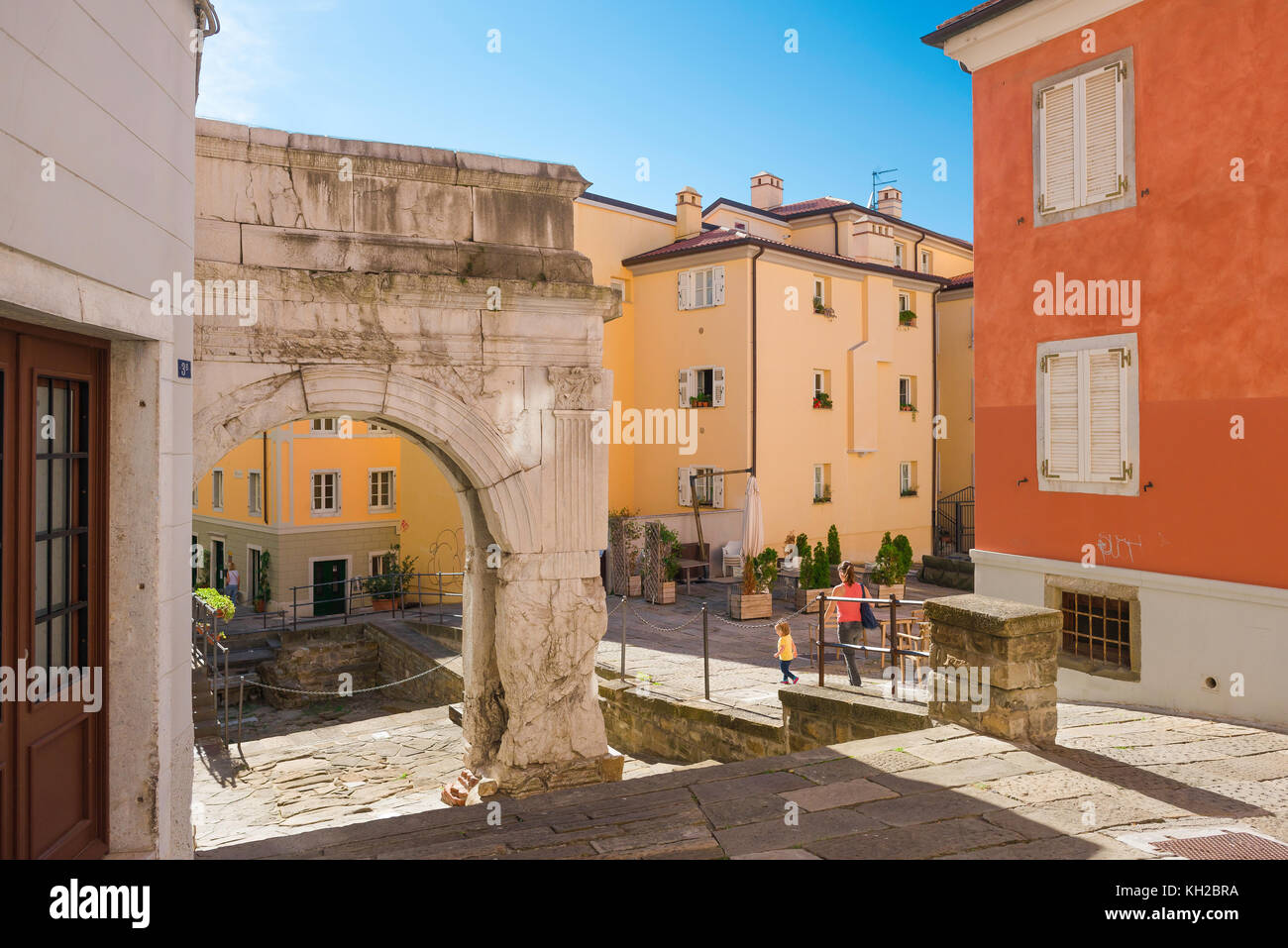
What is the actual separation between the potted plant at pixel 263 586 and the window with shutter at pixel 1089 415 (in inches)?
822

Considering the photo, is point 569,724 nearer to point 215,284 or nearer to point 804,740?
point 804,740

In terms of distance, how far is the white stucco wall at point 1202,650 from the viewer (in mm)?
7793

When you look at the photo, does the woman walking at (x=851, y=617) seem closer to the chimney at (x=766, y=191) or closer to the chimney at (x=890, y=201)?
the chimney at (x=766, y=191)

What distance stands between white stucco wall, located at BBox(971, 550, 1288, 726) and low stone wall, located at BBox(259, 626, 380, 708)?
1295 cm

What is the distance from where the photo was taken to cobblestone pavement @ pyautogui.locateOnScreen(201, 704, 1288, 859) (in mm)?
4562

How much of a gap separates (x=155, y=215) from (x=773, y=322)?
65.6 feet

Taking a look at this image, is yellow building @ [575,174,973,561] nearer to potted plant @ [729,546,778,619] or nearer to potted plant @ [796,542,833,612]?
potted plant @ [796,542,833,612]

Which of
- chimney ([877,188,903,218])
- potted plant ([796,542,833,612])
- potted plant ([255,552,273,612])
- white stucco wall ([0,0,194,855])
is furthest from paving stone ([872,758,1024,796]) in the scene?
chimney ([877,188,903,218])

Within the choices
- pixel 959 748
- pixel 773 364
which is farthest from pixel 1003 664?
pixel 773 364

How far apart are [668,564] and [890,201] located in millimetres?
19053

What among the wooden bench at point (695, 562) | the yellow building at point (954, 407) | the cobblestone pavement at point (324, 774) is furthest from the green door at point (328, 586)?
the yellow building at point (954, 407)

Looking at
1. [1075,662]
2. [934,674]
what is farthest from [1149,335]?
[934,674]

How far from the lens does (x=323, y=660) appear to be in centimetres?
1703

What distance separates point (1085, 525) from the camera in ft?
31.3
